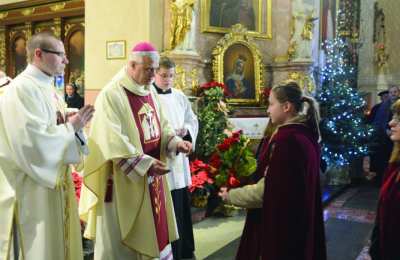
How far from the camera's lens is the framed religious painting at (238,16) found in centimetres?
765

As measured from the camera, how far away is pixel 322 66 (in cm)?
914

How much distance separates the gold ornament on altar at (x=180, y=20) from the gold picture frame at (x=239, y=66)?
97 centimetres

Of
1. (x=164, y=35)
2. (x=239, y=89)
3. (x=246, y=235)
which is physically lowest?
(x=246, y=235)

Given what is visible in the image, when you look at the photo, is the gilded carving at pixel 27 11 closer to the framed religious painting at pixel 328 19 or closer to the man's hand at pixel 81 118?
the framed religious painting at pixel 328 19

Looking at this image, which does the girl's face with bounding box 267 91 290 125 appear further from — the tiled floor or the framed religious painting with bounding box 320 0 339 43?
the framed religious painting with bounding box 320 0 339 43

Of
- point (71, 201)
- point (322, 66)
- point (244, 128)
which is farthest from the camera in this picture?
point (322, 66)

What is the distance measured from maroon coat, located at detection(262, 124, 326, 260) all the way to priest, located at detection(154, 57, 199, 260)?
140cm

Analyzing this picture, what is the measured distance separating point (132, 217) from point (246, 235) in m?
0.77

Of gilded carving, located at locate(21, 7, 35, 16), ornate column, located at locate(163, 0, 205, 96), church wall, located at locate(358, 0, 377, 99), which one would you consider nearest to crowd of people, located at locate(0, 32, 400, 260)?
ornate column, located at locate(163, 0, 205, 96)

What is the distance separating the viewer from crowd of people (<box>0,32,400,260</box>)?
7.57 feet

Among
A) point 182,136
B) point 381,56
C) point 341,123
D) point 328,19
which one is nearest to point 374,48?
point 381,56

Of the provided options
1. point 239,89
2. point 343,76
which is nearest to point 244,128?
point 239,89

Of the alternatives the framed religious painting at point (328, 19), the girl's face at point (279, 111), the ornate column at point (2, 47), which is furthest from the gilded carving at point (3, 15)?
the girl's face at point (279, 111)

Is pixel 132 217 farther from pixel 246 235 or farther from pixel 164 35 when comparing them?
pixel 164 35
